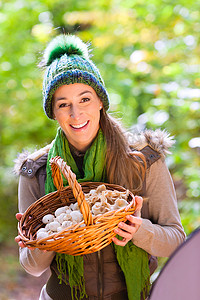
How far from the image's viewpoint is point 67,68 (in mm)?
1436

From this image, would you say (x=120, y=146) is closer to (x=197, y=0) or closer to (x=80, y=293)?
(x=80, y=293)

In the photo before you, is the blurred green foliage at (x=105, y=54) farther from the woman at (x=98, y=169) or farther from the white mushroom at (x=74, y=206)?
the white mushroom at (x=74, y=206)

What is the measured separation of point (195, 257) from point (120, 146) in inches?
33.4

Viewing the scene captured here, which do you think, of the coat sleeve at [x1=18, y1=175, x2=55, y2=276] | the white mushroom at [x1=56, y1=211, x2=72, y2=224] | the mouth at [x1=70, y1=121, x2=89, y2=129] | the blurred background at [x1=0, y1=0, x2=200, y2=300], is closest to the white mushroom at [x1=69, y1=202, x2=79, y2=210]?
the white mushroom at [x1=56, y1=211, x2=72, y2=224]

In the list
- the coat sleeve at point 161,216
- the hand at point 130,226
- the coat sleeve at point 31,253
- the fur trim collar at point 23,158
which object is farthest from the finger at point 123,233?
the fur trim collar at point 23,158

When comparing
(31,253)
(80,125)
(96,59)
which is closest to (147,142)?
(80,125)

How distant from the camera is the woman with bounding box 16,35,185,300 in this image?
138 cm

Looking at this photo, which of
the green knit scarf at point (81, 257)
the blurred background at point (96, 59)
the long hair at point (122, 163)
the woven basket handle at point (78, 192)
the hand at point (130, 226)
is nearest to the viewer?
the woven basket handle at point (78, 192)

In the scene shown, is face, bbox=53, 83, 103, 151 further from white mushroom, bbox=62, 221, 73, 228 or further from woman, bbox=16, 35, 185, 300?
white mushroom, bbox=62, 221, 73, 228

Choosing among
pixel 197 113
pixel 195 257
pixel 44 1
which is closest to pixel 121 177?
pixel 195 257

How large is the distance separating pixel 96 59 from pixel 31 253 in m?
3.08

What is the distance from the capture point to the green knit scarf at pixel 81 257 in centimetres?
135

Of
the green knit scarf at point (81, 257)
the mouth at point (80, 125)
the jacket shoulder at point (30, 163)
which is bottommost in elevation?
the green knit scarf at point (81, 257)

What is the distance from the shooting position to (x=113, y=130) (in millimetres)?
1533
